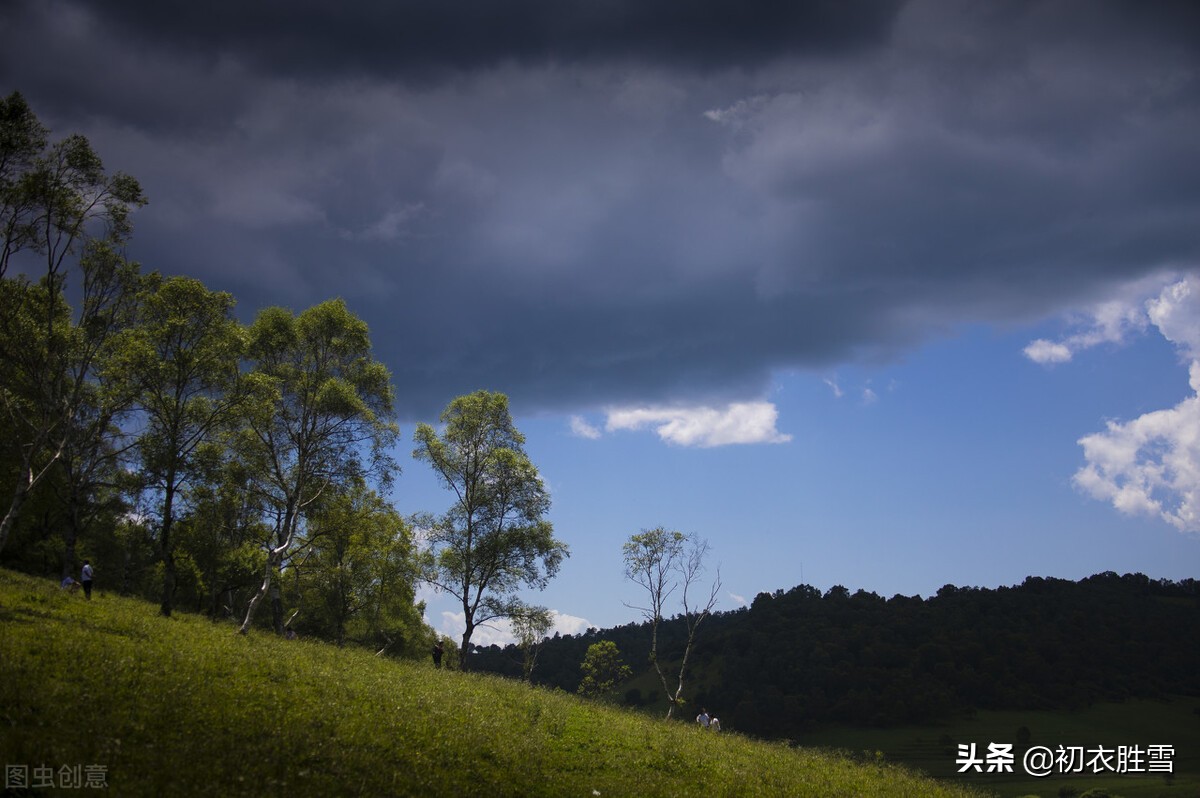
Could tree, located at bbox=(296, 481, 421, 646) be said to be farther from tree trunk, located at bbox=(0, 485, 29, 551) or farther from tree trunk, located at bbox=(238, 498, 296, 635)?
tree trunk, located at bbox=(0, 485, 29, 551)

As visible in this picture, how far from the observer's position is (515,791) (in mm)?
16953

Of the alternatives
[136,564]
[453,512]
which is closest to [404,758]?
[453,512]

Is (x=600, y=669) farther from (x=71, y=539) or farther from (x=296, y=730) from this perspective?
(x=296, y=730)

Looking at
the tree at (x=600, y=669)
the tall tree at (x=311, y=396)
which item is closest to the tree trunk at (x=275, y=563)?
the tall tree at (x=311, y=396)

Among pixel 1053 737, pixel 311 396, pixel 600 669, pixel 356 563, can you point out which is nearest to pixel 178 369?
pixel 311 396

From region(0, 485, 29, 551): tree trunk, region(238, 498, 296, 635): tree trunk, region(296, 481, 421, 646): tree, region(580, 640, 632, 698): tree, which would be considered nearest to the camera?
region(0, 485, 29, 551): tree trunk

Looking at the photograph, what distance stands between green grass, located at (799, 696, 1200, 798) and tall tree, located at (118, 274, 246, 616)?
Result: 129862mm

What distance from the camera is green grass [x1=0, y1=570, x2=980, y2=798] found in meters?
13.8

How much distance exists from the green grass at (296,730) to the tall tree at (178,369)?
26.3 ft

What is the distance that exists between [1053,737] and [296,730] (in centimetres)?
18963

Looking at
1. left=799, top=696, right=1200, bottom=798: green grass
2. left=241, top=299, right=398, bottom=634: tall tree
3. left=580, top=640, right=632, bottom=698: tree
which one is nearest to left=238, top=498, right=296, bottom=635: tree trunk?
left=241, top=299, right=398, bottom=634: tall tree

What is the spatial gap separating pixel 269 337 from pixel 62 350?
9.56m

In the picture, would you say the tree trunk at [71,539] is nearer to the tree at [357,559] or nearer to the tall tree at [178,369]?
the tall tree at [178,369]

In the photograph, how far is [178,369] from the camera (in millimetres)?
34312
